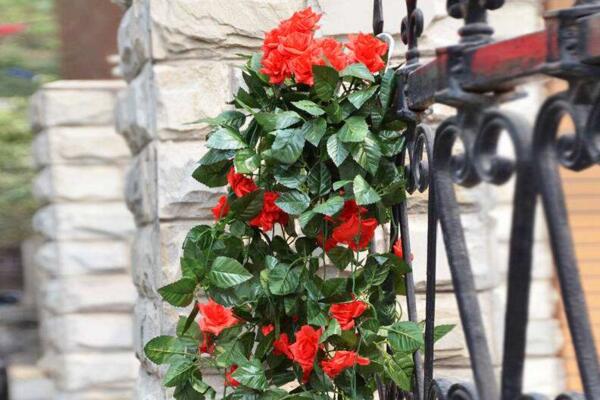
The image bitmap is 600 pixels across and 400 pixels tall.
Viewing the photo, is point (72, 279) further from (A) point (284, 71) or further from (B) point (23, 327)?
(A) point (284, 71)

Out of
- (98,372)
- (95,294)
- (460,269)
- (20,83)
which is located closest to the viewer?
(460,269)

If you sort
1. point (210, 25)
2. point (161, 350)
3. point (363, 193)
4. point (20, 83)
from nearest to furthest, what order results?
point (363, 193) → point (161, 350) → point (210, 25) → point (20, 83)

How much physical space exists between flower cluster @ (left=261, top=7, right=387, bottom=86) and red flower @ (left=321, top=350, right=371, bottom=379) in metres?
0.47

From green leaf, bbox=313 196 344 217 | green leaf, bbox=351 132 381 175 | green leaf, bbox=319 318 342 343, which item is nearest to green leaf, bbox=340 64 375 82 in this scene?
green leaf, bbox=351 132 381 175

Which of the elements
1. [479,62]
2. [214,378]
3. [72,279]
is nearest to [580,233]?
[479,62]

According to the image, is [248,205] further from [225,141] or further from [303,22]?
[303,22]

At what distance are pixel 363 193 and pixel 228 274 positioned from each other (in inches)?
11.5

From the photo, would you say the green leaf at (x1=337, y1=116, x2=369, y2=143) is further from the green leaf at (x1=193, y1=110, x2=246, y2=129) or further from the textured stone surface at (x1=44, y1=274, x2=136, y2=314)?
the textured stone surface at (x1=44, y1=274, x2=136, y2=314)

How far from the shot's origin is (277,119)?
6.55 ft

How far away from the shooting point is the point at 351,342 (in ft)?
6.60

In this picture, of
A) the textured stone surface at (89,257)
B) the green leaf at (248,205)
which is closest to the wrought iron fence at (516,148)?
the green leaf at (248,205)

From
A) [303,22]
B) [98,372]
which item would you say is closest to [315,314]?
[303,22]

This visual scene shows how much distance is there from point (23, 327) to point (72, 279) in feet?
6.56

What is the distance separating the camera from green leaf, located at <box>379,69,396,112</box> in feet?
6.55
